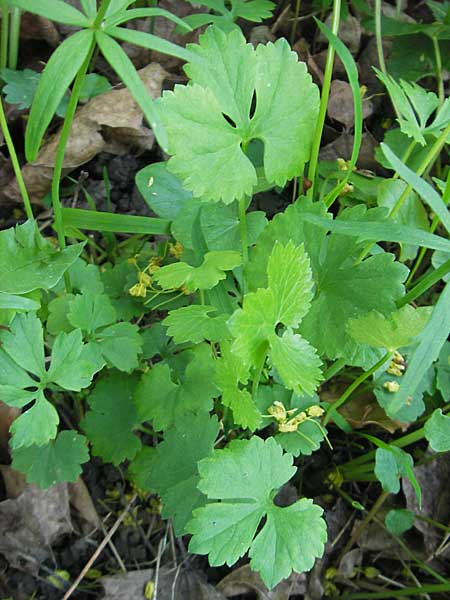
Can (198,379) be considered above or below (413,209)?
below

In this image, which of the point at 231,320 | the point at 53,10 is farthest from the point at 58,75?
the point at 231,320

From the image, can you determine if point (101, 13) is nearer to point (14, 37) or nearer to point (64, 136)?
point (64, 136)

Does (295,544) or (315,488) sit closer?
(295,544)

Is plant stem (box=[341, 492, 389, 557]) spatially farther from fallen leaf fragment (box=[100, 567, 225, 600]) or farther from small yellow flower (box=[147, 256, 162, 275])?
small yellow flower (box=[147, 256, 162, 275])

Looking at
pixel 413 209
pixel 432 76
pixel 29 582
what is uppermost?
pixel 432 76

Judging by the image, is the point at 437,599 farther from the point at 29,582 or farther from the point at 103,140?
the point at 103,140

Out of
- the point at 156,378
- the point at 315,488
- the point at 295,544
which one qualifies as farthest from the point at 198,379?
the point at 315,488

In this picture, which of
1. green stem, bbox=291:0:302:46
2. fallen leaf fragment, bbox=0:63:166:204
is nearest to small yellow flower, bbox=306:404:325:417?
fallen leaf fragment, bbox=0:63:166:204

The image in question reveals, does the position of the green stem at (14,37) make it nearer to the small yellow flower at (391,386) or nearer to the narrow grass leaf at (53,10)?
the narrow grass leaf at (53,10)
